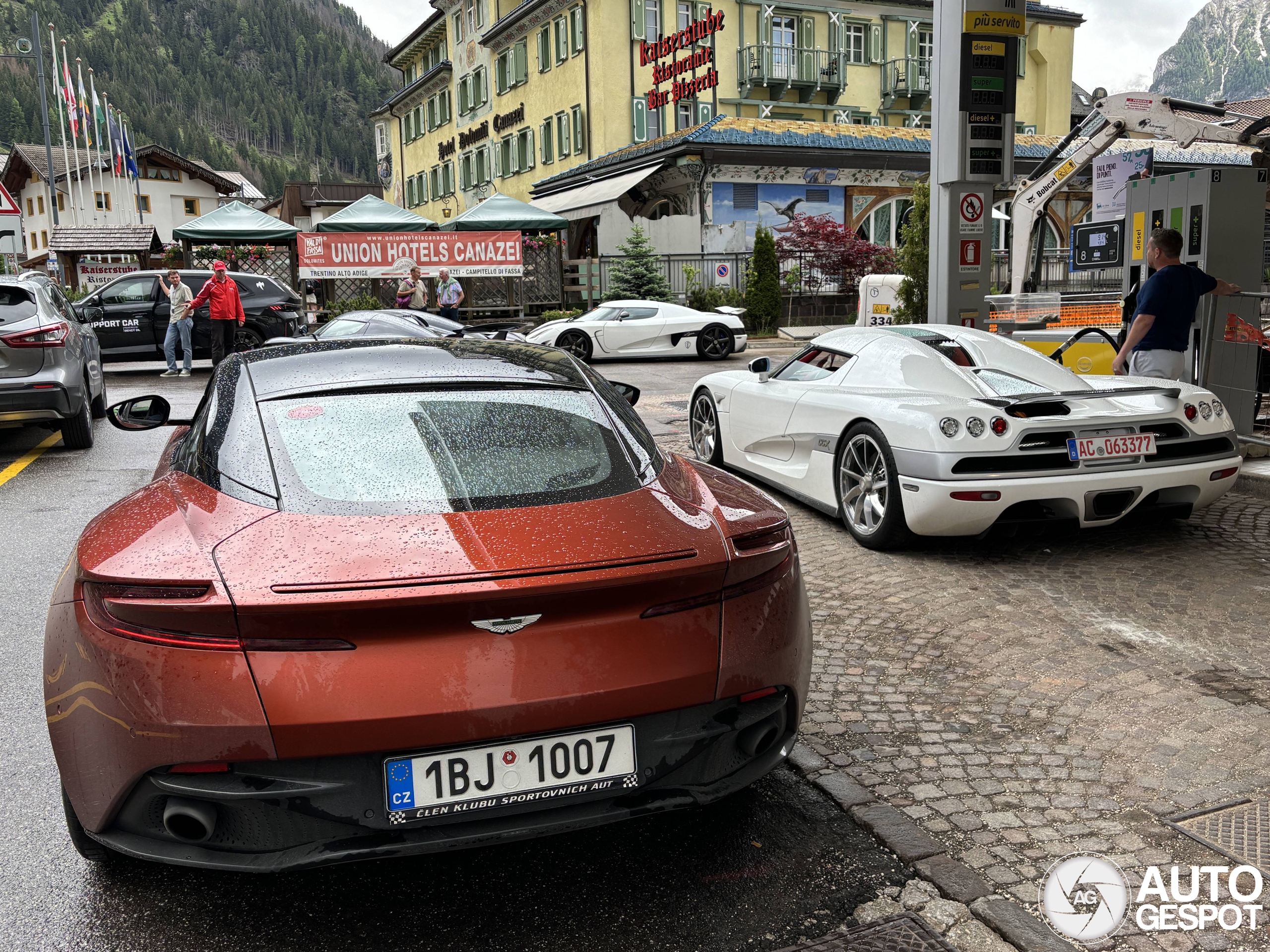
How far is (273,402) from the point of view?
9.82 feet

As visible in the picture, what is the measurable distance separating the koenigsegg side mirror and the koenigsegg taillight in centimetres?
549

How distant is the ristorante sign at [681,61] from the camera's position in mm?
30125

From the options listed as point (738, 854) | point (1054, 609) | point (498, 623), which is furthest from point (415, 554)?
point (1054, 609)

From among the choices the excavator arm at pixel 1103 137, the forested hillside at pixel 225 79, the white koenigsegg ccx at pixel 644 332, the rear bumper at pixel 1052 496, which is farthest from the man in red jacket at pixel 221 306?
the forested hillside at pixel 225 79

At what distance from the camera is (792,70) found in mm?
36406

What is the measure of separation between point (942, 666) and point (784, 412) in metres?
2.96

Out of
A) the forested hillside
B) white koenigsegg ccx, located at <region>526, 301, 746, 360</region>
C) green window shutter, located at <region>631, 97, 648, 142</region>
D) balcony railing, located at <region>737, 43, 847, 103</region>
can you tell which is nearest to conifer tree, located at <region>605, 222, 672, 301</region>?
white koenigsegg ccx, located at <region>526, 301, 746, 360</region>

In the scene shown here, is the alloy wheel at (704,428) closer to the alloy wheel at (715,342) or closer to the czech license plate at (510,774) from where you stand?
the czech license plate at (510,774)

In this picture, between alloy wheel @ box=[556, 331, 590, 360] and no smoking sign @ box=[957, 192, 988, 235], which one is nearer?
no smoking sign @ box=[957, 192, 988, 235]

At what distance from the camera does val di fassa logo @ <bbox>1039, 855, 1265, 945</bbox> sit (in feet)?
7.84

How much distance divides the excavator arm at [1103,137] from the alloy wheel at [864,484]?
7222 mm

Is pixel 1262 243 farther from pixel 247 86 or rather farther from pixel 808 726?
pixel 247 86

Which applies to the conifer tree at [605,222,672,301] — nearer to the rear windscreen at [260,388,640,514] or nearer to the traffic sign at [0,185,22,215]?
the traffic sign at [0,185,22,215]

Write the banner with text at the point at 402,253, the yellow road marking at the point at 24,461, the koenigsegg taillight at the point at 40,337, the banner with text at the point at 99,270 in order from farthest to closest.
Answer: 1. the banner with text at the point at 99,270
2. the banner with text at the point at 402,253
3. the koenigsegg taillight at the point at 40,337
4. the yellow road marking at the point at 24,461
